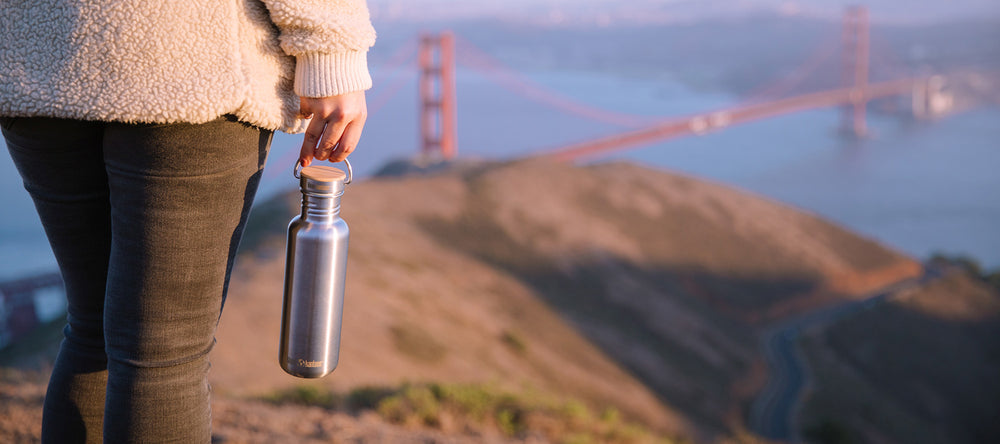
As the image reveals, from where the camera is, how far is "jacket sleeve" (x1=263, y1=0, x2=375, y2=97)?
0.74 meters

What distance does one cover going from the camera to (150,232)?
692 millimetres

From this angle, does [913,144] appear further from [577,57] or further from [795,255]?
[795,255]

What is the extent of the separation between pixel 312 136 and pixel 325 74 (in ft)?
Answer: 0.25

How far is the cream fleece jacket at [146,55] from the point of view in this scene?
0.68 metres

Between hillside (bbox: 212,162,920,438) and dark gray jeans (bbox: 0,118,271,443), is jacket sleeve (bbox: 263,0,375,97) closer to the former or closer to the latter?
dark gray jeans (bbox: 0,118,271,443)

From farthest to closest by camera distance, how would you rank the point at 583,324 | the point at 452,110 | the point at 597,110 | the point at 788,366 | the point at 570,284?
the point at 597,110, the point at 452,110, the point at 788,366, the point at 570,284, the point at 583,324

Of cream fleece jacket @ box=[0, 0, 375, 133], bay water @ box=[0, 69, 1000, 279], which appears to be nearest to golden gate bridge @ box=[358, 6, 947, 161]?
bay water @ box=[0, 69, 1000, 279]

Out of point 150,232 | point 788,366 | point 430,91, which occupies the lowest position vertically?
point 788,366

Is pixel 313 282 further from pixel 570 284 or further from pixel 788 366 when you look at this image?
pixel 788 366

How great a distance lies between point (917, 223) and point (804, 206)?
18.2 ft

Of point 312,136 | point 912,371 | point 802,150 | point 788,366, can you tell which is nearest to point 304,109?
Answer: point 312,136

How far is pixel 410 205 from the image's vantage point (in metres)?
11.6

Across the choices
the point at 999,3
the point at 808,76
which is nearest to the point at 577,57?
the point at 808,76

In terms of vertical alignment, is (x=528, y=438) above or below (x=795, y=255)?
above
